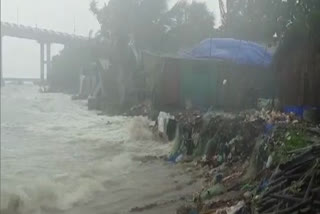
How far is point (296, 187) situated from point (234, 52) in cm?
1220

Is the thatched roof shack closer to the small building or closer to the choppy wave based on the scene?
the small building

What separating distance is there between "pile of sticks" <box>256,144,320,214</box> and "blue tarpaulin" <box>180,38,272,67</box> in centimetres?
1106

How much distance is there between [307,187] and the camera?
14.8 feet

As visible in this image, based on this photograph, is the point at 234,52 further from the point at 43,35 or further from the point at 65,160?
the point at 43,35

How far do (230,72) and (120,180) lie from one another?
25.9 ft

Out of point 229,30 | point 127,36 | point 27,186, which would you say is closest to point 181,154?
point 27,186

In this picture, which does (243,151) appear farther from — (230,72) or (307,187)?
(230,72)

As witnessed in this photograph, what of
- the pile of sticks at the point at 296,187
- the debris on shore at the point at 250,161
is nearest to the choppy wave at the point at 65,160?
the debris on shore at the point at 250,161

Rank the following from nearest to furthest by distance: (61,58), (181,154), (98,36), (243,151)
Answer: (243,151) → (181,154) → (98,36) → (61,58)

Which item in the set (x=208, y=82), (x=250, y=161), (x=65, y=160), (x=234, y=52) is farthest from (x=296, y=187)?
(x=234, y=52)

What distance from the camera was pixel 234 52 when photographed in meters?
16.5

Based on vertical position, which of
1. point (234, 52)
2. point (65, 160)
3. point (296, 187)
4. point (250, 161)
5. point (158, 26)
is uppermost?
point (158, 26)

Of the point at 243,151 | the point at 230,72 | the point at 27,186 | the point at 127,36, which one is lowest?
the point at 27,186

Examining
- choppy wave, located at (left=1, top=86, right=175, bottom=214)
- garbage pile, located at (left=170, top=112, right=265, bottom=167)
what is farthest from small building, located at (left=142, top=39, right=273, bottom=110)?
garbage pile, located at (left=170, top=112, right=265, bottom=167)
